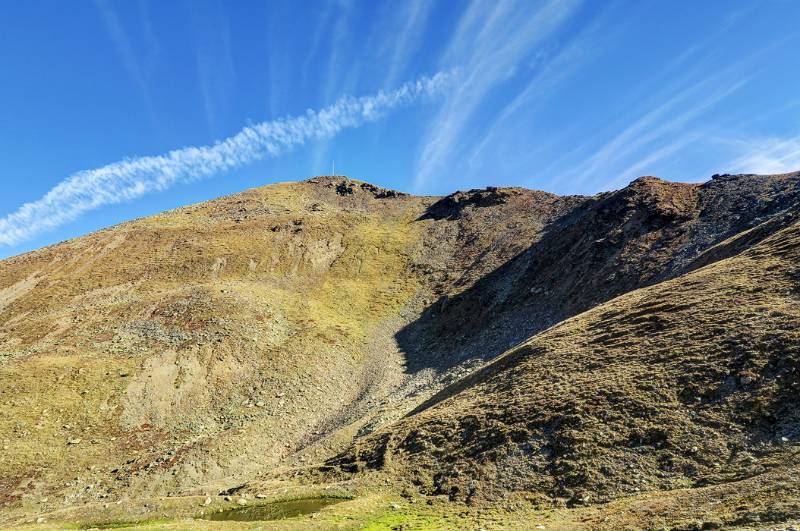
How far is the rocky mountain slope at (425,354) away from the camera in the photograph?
66.3 feet

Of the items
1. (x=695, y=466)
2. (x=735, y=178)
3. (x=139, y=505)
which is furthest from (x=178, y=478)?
(x=735, y=178)

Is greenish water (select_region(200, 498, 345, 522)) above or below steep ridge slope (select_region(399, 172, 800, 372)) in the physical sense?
below

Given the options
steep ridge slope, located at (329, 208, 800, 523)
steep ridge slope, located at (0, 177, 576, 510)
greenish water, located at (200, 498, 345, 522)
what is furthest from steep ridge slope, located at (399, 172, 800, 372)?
greenish water, located at (200, 498, 345, 522)

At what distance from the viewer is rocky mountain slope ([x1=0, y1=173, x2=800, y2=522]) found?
20219 mm

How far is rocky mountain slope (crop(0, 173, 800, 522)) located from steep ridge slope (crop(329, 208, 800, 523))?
0.12 meters

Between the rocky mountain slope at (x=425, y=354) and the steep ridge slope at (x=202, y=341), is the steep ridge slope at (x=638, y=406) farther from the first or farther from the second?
the steep ridge slope at (x=202, y=341)

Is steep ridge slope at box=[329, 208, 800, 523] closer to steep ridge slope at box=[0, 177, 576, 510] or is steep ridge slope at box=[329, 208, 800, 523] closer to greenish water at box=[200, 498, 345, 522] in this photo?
greenish water at box=[200, 498, 345, 522]

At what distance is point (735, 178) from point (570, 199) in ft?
98.7

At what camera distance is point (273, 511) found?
23.6 m

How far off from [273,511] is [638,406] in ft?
62.9

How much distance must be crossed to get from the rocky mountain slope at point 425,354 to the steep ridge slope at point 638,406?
119 mm

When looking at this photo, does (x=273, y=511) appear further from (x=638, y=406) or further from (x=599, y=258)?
(x=599, y=258)

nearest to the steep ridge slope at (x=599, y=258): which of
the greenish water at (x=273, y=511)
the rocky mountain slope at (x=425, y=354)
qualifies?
the rocky mountain slope at (x=425, y=354)

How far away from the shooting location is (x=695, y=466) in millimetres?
17141
